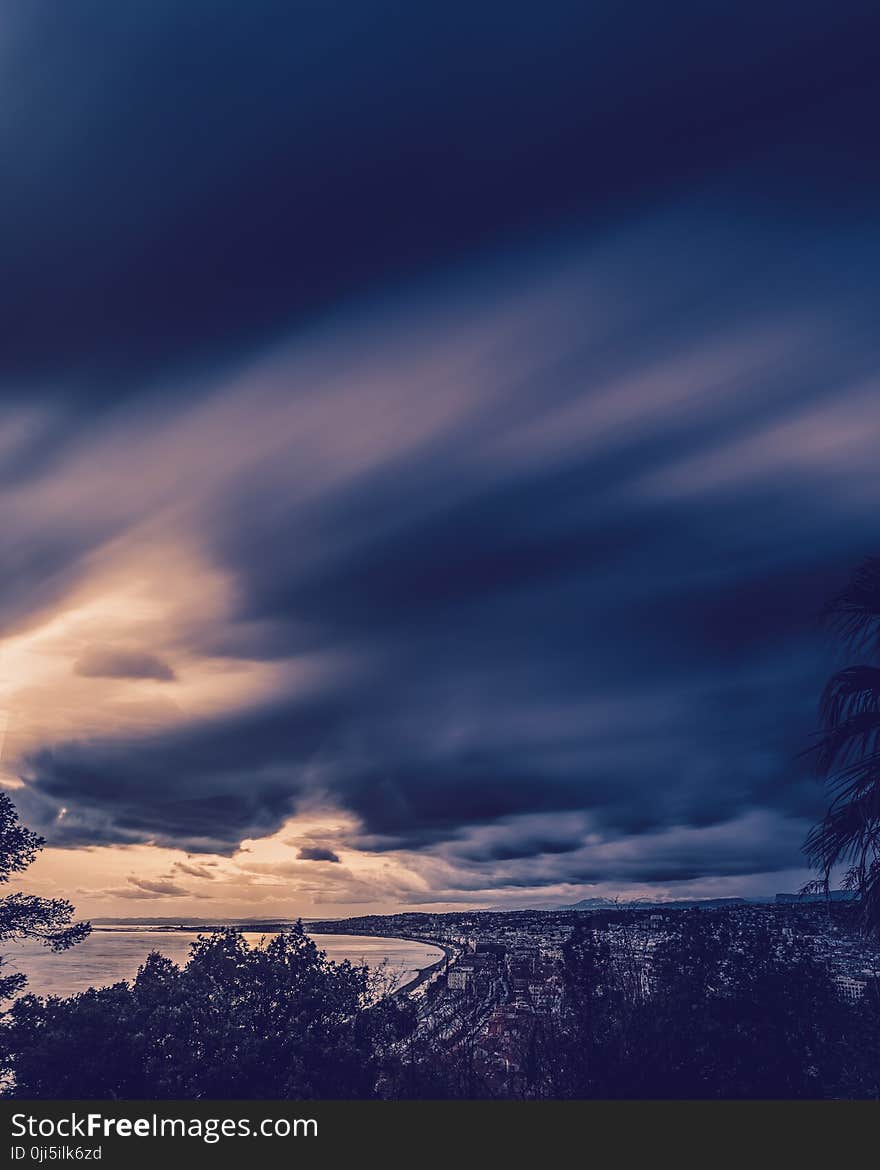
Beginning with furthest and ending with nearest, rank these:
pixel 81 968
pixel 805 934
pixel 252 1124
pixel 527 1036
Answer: pixel 81 968 < pixel 805 934 < pixel 527 1036 < pixel 252 1124

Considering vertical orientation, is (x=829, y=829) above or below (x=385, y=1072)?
above

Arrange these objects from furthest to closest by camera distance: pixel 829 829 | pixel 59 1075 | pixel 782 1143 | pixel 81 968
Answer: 1. pixel 81 968
2. pixel 59 1075
3. pixel 782 1143
4. pixel 829 829

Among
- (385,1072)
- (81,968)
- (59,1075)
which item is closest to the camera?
(59,1075)

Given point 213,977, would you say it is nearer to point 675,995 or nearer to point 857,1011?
point 675,995

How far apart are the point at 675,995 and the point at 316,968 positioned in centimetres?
1184

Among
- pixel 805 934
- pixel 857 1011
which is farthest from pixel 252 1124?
pixel 805 934

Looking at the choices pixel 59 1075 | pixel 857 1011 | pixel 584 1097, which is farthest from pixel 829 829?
pixel 59 1075

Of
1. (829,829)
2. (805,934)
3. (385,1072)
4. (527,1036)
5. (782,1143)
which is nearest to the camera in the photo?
(829,829)

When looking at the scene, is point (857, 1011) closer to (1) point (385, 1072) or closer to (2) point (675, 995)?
(2) point (675, 995)

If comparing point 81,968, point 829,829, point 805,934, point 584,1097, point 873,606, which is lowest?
point 81,968

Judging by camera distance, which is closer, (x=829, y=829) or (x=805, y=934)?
(x=829, y=829)

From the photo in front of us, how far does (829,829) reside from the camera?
570 inches

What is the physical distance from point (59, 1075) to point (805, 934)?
95.0 feet

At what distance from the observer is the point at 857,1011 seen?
2830cm
